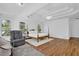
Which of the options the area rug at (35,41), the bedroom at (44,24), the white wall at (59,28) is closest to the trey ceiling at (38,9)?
the bedroom at (44,24)

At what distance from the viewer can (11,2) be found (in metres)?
1.82

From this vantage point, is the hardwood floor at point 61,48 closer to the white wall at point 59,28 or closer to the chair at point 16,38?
the white wall at point 59,28

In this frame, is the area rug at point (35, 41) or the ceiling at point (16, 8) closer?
the ceiling at point (16, 8)

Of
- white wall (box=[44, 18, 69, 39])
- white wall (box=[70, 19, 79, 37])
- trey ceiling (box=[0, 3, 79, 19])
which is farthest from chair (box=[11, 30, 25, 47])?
white wall (box=[70, 19, 79, 37])

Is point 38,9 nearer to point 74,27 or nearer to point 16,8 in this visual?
point 16,8

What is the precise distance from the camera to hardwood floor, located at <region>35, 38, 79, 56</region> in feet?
6.18

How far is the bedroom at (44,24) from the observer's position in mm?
1822

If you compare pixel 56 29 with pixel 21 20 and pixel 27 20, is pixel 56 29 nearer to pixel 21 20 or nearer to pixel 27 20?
pixel 27 20

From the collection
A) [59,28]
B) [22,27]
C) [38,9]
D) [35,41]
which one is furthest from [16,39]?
[59,28]

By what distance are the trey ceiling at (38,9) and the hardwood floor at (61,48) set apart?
588mm

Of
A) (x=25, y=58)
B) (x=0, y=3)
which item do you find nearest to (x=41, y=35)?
(x=25, y=58)

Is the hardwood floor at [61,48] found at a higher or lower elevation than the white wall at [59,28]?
lower

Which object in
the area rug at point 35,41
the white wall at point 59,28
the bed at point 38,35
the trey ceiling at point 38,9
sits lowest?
the area rug at point 35,41

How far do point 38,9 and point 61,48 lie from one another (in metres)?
1.00
